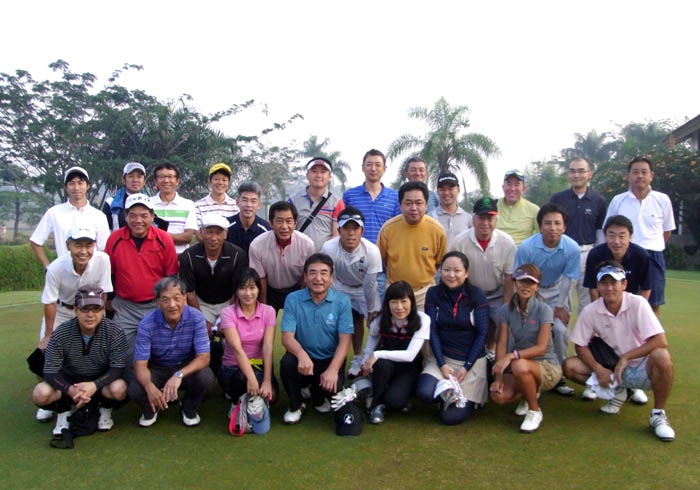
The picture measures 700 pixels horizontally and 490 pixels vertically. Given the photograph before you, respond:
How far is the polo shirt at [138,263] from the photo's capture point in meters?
5.17

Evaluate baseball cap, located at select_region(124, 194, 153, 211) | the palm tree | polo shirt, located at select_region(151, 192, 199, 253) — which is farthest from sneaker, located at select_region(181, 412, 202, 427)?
the palm tree

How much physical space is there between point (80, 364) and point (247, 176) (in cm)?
2879

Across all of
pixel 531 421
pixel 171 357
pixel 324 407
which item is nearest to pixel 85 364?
pixel 171 357

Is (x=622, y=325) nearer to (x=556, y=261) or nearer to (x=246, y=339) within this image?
(x=556, y=261)

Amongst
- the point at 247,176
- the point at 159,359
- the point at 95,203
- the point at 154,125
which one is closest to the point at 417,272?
the point at 159,359

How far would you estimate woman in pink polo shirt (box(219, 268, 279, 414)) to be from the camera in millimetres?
4836

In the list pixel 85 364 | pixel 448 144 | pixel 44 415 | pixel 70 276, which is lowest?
pixel 44 415

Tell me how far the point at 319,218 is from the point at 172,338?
222cm

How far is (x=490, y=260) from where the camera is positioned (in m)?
5.41

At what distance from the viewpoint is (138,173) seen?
20.3 ft

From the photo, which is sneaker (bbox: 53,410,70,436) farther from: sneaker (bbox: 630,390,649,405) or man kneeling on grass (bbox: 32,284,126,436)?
sneaker (bbox: 630,390,649,405)

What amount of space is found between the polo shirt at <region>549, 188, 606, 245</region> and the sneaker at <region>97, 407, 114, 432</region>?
500 cm

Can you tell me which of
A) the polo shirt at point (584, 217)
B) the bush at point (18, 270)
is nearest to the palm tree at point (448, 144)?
the bush at point (18, 270)

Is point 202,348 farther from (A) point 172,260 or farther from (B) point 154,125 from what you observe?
(B) point 154,125
